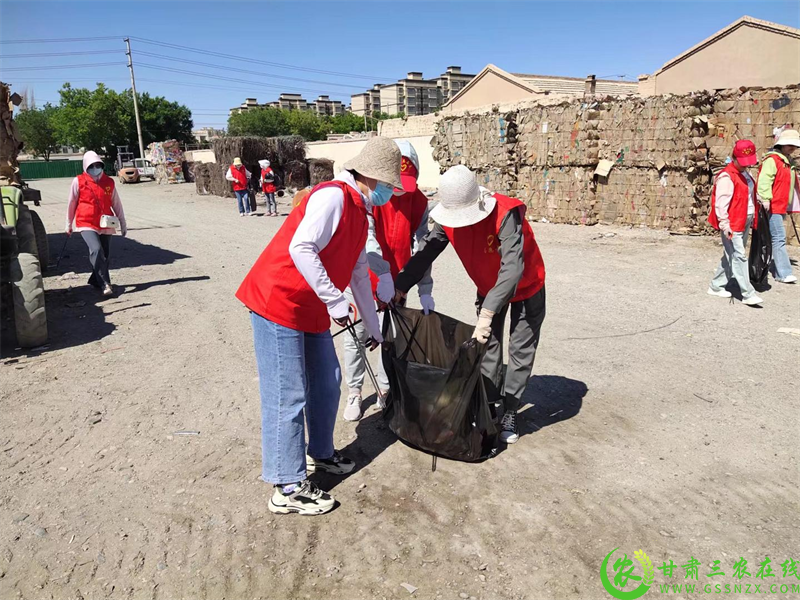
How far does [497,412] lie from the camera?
3809 mm

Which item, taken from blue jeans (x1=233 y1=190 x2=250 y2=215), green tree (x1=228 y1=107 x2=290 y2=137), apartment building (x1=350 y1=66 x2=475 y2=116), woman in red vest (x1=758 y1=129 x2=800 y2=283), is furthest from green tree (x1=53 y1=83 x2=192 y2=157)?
apartment building (x1=350 y1=66 x2=475 y2=116)

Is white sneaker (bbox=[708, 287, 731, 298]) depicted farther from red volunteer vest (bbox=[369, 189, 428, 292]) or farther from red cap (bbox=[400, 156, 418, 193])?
red cap (bbox=[400, 156, 418, 193])

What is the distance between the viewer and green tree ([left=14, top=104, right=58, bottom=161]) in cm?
6906

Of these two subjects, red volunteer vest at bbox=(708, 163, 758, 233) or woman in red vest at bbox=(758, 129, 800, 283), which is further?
woman in red vest at bbox=(758, 129, 800, 283)

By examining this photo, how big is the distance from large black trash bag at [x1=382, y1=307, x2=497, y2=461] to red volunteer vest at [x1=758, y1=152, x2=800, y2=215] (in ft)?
19.3

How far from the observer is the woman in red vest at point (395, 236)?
3.96 meters

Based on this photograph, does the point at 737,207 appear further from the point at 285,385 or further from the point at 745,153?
the point at 285,385

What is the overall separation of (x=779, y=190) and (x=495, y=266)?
5798 millimetres

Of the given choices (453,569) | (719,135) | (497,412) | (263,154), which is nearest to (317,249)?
(453,569)

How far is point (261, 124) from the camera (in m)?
66.4

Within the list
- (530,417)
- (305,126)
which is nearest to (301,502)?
(530,417)

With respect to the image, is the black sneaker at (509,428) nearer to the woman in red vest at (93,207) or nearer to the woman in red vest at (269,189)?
the woman in red vest at (93,207)

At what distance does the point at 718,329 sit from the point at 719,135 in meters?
5.67

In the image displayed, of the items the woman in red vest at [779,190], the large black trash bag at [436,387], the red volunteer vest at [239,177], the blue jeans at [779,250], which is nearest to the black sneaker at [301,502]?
the large black trash bag at [436,387]
